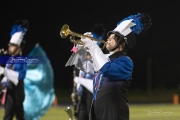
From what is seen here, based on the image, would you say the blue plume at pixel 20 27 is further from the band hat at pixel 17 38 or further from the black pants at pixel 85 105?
the black pants at pixel 85 105

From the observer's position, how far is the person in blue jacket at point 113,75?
510 centimetres

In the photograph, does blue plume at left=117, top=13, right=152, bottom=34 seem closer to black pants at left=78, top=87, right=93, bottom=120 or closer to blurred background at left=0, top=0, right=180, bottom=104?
black pants at left=78, top=87, right=93, bottom=120

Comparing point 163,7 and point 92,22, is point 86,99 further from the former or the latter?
point 92,22

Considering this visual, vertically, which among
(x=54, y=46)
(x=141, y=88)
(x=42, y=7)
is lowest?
(x=141, y=88)

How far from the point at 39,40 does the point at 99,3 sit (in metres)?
3.48

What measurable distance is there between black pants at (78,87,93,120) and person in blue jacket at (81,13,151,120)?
291 centimetres

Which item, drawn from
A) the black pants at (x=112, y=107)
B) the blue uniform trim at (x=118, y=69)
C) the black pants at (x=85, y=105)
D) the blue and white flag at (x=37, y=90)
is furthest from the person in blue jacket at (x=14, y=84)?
the blue uniform trim at (x=118, y=69)

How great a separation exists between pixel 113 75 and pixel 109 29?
1942cm

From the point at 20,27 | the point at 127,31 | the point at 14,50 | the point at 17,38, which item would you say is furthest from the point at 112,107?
the point at 20,27

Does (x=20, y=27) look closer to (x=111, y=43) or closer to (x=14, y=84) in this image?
(x=14, y=84)

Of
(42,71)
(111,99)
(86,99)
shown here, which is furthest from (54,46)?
(111,99)

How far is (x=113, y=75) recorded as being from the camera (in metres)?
5.15

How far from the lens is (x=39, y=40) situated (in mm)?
26312

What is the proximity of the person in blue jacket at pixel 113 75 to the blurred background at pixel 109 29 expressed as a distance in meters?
14.6
